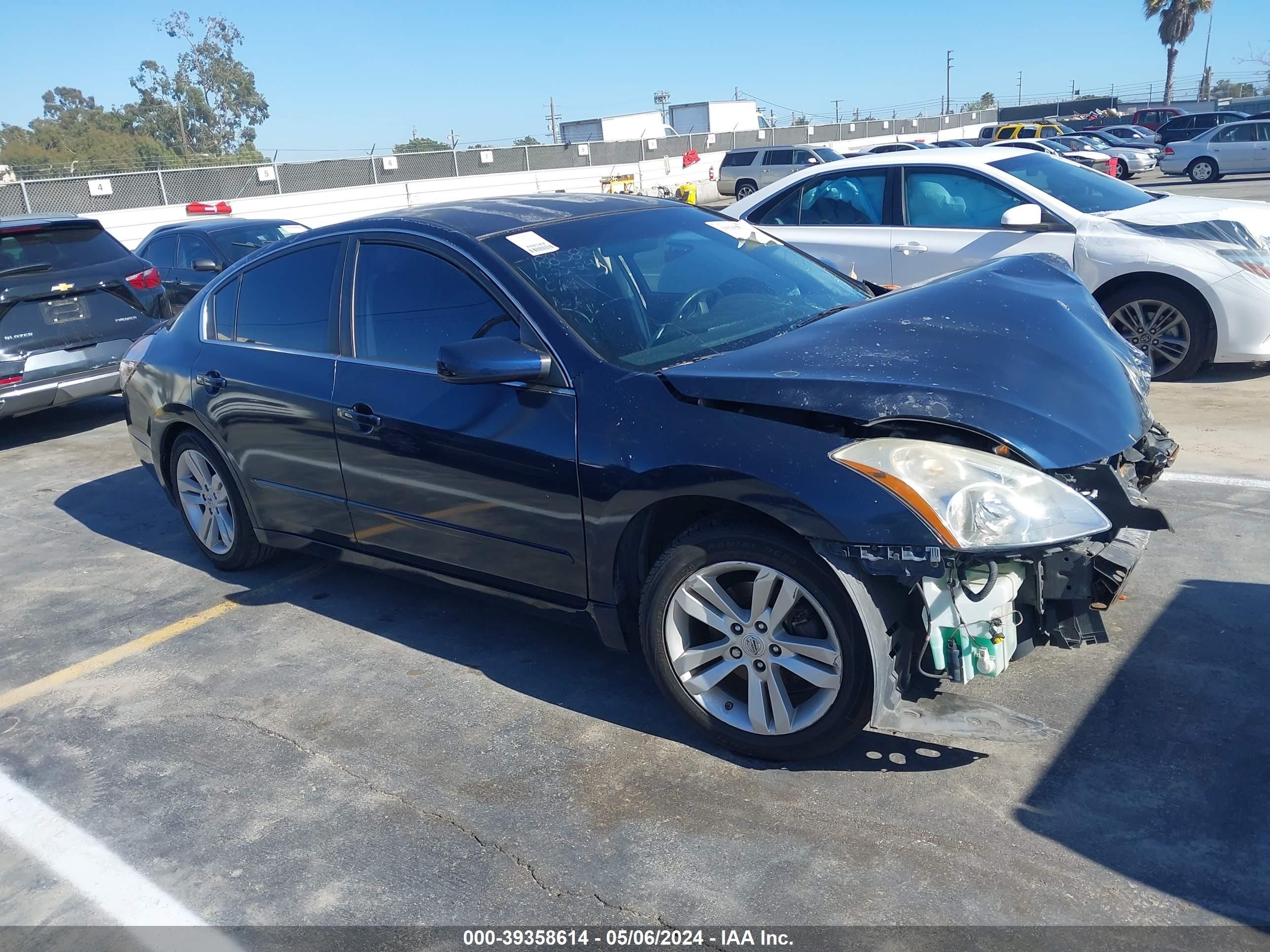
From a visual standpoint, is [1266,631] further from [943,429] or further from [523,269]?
[523,269]

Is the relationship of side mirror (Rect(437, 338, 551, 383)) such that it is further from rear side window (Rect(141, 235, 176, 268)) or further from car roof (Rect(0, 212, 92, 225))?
rear side window (Rect(141, 235, 176, 268))

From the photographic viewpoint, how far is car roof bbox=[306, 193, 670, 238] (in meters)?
4.11

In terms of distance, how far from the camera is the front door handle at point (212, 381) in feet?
16.0

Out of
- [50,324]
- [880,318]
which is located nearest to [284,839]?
[880,318]

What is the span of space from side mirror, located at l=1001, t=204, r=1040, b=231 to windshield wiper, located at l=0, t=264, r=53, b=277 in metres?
7.36

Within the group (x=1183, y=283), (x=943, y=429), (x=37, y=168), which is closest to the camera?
(x=943, y=429)

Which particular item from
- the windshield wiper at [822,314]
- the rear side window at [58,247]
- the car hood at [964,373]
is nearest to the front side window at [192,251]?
the rear side window at [58,247]

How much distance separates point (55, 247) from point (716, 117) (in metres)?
53.1

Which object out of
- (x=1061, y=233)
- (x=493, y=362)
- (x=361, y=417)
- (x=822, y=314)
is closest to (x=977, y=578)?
(x=822, y=314)

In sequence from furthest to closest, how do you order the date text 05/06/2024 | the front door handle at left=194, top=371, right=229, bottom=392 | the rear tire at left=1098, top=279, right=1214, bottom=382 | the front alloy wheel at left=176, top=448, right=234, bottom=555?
the rear tire at left=1098, top=279, right=1214, bottom=382, the front alloy wheel at left=176, top=448, right=234, bottom=555, the front door handle at left=194, top=371, right=229, bottom=392, the date text 05/06/2024

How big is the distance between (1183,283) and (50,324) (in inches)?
335

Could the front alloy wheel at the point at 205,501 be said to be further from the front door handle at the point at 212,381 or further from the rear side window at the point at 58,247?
the rear side window at the point at 58,247

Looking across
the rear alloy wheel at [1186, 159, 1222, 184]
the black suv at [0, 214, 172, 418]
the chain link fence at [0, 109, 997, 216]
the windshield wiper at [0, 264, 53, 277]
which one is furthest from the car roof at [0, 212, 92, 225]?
the rear alloy wheel at [1186, 159, 1222, 184]

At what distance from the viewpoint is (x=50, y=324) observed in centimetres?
827
